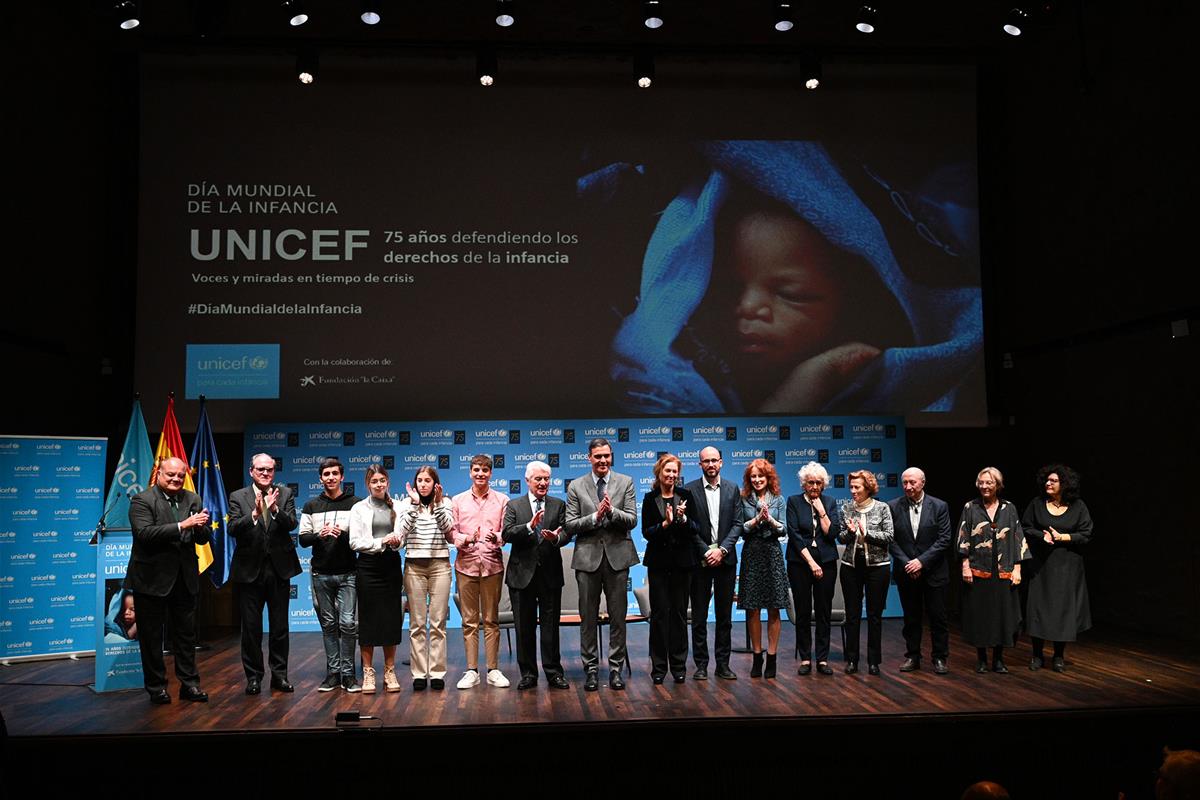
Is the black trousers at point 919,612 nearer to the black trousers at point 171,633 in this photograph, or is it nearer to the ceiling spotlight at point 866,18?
the ceiling spotlight at point 866,18

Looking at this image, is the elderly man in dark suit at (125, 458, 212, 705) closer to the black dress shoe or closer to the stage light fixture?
the black dress shoe

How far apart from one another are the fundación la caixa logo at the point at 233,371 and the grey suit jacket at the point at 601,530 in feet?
13.5

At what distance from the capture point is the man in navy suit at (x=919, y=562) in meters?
6.56

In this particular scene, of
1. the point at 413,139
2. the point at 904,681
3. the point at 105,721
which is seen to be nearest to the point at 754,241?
the point at 413,139

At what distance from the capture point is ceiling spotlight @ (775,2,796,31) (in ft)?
25.5

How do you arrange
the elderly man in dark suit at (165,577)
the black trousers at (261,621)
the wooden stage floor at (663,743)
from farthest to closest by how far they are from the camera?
the black trousers at (261,621) → the elderly man in dark suit at (165,577) → the wooden stage floor at (663,743)

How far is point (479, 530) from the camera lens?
635 cm

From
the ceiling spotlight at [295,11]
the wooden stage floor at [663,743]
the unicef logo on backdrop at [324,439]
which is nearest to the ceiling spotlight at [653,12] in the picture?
the ceiling spotlight at [295,11]

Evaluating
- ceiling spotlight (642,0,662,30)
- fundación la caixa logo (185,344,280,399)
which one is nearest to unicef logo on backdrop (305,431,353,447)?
fundación la caixa logo (185,344,280,399)

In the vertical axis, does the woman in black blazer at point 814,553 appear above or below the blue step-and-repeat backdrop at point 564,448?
below

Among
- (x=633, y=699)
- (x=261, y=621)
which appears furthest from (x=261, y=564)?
(x=633, y=699)

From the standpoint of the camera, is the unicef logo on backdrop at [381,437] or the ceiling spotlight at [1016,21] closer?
the ceiling spotlight at [1016,21]

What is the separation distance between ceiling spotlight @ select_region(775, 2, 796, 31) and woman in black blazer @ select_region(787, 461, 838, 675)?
148 inches

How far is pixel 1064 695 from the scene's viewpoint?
5793 millimetres
